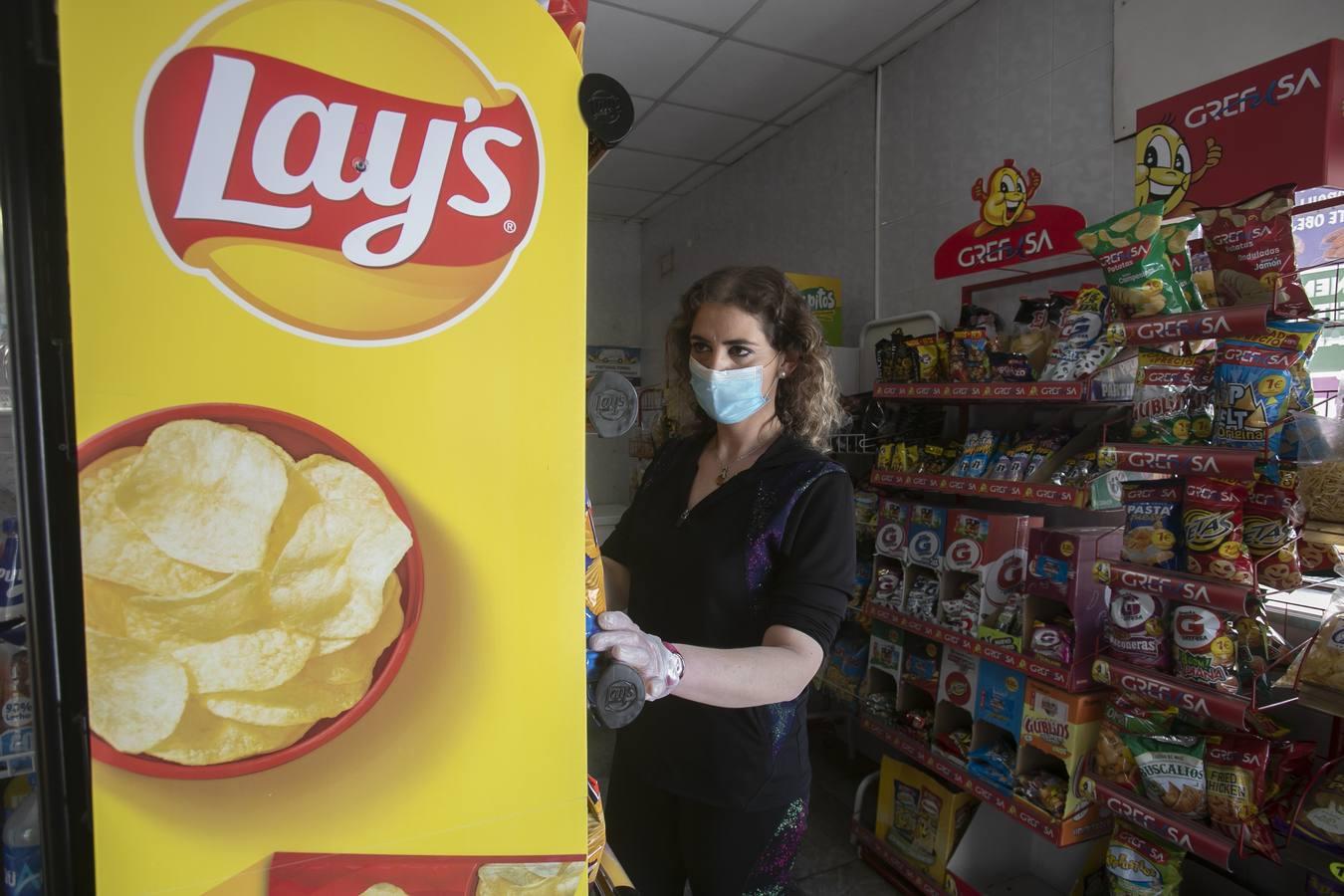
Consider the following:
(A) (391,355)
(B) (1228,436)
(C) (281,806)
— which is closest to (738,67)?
(B) (1228,436)

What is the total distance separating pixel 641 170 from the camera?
5.12 metres

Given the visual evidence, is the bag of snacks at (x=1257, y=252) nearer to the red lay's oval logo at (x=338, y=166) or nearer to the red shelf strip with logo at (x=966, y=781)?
the red shelf strip with logo at (x=966, y=781)

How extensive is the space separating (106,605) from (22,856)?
66 centimetres

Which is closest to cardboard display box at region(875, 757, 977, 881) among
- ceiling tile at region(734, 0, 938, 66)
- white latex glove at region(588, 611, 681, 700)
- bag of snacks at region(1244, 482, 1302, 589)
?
bag of snacks at region(1244, 482, 1302, 589)

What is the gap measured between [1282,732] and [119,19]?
2.34 metres

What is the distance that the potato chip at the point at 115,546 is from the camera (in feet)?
1.59

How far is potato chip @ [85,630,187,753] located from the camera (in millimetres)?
491

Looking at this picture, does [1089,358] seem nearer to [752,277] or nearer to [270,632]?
[752,277]

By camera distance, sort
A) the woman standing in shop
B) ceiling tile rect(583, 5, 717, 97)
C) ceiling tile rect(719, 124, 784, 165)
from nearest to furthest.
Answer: the woman standing in shop
ceiling tile rect(583, 5, 717, 97)
ceiling tile rect(719, 124, 784, 165)

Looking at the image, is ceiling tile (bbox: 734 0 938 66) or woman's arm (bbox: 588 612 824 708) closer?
woman's arm (bbox: 588 612 824 708)

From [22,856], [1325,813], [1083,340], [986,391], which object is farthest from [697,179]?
[22,856]

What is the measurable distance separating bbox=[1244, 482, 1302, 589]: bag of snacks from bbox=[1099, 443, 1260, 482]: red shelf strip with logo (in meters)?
0.08

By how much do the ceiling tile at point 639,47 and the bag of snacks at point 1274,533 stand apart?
9.28 ft

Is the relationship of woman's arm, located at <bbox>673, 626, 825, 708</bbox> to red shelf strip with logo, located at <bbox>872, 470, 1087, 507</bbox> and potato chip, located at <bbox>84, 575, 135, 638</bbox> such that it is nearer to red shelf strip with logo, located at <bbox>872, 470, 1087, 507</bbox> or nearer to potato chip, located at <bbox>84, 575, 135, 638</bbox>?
potato chip, located at <bbox>84, 575, 135, 638</bbox>
